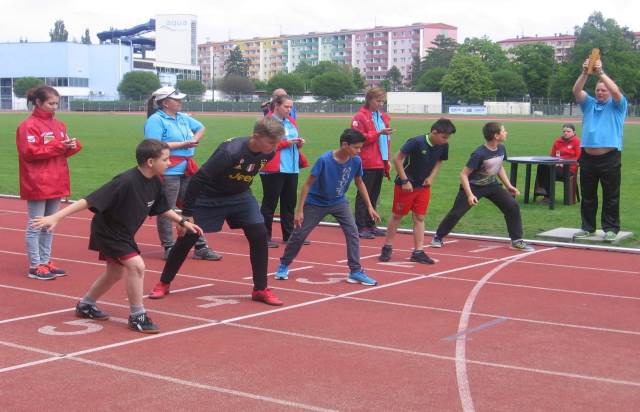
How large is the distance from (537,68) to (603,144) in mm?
108693

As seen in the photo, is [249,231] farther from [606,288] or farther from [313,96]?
[313,96]

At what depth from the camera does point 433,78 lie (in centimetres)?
12456

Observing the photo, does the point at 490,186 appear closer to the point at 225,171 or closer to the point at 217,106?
the point at 225,171

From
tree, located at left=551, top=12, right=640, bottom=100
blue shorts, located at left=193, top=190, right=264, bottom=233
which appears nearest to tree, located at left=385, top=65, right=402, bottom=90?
tree, located at left=551, top=12, right=640, bottom=100

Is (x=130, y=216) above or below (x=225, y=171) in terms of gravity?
below

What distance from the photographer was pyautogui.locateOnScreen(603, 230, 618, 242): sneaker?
11336 millimetres

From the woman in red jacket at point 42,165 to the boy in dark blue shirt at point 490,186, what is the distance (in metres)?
4.61

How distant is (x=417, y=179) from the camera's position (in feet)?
32.7

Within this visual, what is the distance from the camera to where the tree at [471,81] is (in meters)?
111

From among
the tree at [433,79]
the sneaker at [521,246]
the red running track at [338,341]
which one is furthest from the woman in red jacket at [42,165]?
the tree at [433,79]

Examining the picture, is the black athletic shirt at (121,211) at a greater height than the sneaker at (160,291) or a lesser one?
greater

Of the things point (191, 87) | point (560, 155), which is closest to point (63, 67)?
point (191, 87)

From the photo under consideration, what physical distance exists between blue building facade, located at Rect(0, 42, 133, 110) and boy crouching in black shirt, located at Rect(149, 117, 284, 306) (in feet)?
375

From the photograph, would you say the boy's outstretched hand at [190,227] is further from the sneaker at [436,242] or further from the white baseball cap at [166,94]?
the sneaker at [436,242]
